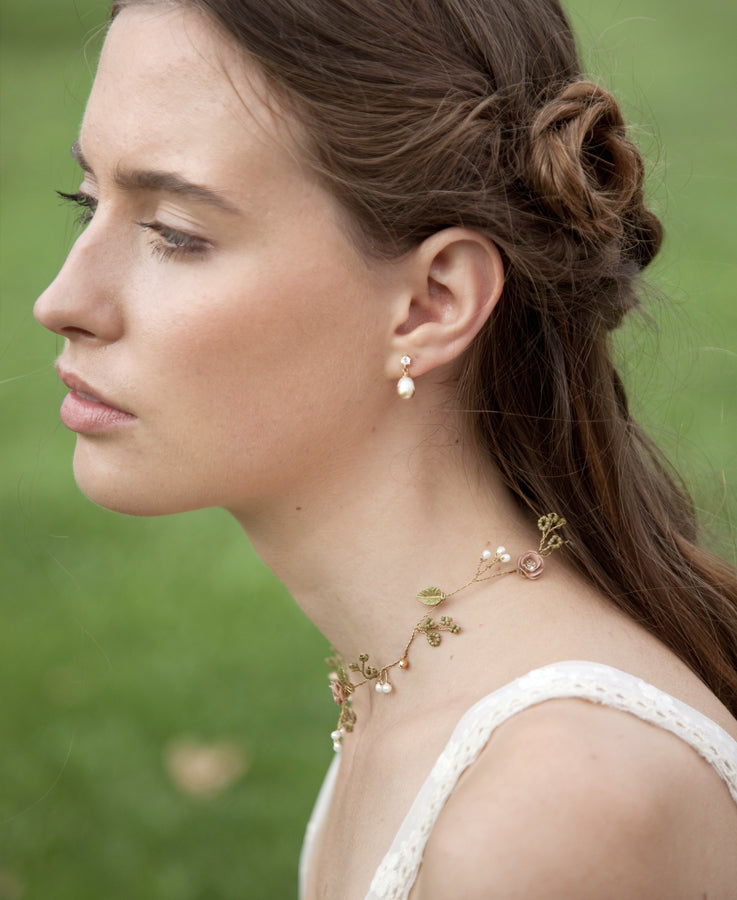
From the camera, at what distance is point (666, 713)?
2.04 metres

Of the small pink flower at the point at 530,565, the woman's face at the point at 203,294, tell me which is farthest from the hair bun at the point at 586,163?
the small pink flower at the point at 530,565

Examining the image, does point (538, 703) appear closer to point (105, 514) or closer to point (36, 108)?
point (105, 514)

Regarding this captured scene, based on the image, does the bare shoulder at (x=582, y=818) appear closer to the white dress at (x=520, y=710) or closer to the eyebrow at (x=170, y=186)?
the white dress at (x=520, y=710)

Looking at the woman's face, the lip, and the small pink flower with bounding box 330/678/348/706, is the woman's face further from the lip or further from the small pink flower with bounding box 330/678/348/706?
the small pink flower with bounding box 330/678/348/706

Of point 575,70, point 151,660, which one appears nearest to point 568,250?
point 575,70

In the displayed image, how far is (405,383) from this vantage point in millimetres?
2297

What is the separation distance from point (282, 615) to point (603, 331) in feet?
10.6

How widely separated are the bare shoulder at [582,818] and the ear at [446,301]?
2.41 feet

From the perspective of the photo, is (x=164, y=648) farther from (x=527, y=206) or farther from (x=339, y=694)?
(x=527, y=206)

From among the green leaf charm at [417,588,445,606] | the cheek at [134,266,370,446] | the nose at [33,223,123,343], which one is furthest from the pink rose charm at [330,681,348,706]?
the nose at [33,223,123,343]

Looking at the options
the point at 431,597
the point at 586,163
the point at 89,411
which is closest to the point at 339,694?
the point at 431,597

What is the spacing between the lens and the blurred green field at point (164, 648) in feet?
13.3

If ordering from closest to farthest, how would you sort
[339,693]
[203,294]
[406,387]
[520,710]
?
1. [520,710]
2. [203,294]
3. [406,387]
4. [339,693]

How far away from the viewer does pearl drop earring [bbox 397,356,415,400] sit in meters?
2.29
